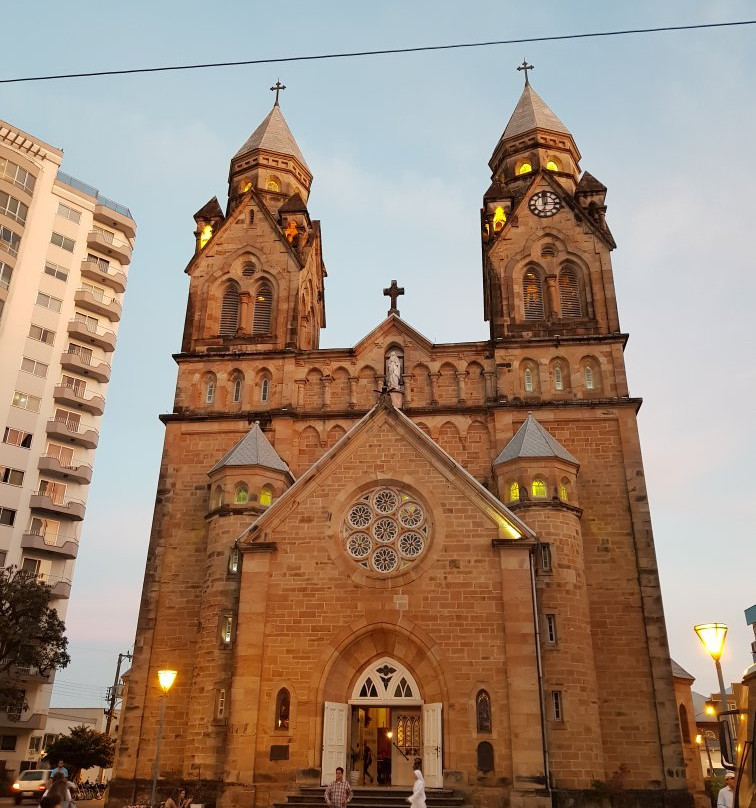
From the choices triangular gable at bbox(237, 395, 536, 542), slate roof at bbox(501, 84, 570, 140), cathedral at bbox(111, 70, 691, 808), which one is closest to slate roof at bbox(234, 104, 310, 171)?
cathedral at bbox(111, 70, 691, 808)

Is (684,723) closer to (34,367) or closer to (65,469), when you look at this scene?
(65,469)

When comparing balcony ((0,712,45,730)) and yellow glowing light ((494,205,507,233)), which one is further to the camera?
balcony ((0,712,45,730))

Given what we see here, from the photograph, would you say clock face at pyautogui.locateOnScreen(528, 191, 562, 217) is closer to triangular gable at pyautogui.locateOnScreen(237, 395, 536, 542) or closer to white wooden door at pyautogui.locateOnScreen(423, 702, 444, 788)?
triangular gable at pyautogui.locateOnScreen(237, 395, 536, 542)

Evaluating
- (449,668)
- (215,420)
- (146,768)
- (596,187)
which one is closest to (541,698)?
(449,668)

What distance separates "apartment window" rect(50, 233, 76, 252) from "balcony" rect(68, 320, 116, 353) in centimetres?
542

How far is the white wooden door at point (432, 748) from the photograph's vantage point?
871 inches

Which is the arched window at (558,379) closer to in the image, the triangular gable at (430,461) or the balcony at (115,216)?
the triangular gable at (430,461)

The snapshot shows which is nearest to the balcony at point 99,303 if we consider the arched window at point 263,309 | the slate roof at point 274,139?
the slate roof at point 274,139

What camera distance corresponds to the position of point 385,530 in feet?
83.0

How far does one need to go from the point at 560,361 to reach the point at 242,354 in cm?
1296

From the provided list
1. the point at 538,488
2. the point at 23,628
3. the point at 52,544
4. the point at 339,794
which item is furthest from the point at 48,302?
the point at 339,794

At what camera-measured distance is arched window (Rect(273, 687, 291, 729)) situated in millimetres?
23203

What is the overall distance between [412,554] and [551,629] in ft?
16.3

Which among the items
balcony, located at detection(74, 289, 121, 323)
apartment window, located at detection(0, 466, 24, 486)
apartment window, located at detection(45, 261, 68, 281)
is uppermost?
apartment window, located at detection(45, 261, 68, 281)
